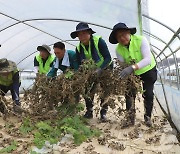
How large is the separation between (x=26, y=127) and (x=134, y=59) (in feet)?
5.40

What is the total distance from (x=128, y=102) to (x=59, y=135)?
116 centimetres

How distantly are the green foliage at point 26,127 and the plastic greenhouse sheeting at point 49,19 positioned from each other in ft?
6.90

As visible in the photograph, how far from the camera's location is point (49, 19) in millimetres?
8234

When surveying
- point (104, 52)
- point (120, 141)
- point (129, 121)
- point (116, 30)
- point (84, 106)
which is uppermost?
point (116, 30)

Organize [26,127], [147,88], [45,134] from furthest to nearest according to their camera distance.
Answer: [147,88] < [26,127] < [45,134]

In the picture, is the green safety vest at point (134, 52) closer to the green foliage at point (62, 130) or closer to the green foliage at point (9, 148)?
the green foliage at point (62, 130)

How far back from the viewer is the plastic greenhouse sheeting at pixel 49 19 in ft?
18.9

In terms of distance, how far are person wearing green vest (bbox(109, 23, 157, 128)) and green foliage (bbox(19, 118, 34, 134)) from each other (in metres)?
1.24

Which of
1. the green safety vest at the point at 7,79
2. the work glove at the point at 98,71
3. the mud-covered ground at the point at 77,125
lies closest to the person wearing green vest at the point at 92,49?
the work glove at the point at 98,71

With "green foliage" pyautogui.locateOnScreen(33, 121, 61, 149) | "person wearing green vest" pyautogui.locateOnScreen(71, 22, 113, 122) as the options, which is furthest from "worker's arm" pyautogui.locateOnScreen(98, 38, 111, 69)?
"green foliage" pyautogui.locateOnScreen(33, 121, 61, 149)

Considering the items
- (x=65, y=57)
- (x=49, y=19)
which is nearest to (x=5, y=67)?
(x=65, y=57)

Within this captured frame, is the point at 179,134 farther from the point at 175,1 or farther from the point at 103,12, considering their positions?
the point at 103,12

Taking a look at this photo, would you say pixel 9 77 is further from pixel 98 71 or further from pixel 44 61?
pixel 98 71

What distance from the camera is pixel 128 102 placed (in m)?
4.91
